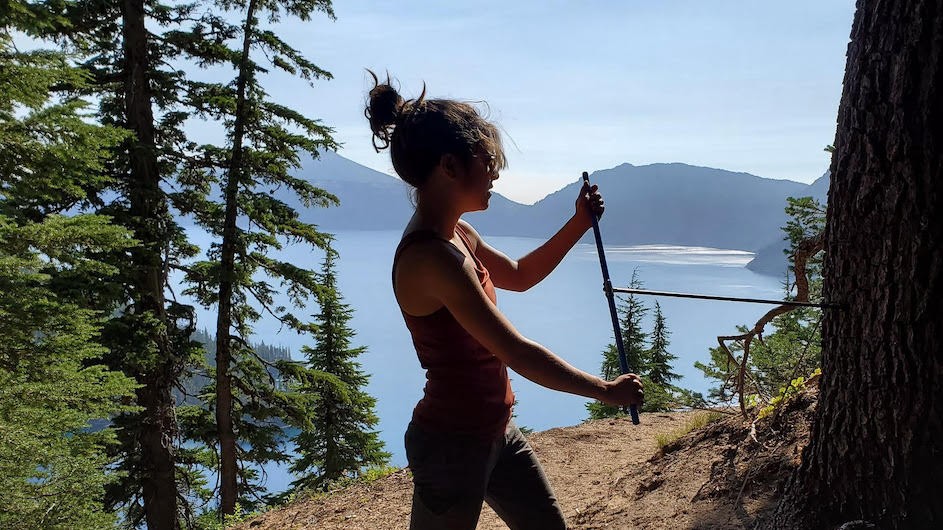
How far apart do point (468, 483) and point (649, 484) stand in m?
2.46

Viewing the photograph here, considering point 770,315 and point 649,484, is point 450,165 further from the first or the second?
point 649,484

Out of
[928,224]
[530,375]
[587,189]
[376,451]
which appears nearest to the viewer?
[530,375]

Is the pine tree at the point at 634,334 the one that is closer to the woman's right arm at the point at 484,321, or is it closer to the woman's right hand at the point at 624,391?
the woman's right hand at the point at 624,391

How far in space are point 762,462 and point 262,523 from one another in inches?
179

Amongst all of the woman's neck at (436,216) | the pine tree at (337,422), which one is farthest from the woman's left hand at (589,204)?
the pine tree at (337,422)

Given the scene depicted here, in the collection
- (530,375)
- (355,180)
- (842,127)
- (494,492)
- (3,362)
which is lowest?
(3,362)

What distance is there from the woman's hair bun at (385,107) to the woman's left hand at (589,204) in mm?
942

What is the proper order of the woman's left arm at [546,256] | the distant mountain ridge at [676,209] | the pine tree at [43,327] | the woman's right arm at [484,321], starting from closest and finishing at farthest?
the woman's right arm at [484,321], the woman's left arm at [546,256], the pine tree at [43,327], the distant mountain ridge at [676,209]

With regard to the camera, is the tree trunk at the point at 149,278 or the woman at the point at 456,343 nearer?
the woman at the point at 456,343

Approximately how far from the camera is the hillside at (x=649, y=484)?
286 cm

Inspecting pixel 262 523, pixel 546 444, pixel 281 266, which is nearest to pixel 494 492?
pixel 262 523

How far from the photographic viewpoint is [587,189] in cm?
242

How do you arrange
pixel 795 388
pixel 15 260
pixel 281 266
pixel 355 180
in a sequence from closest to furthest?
1. pixel 795 388
2. pixel 15 260
3. pixel 281 266
4. pixel 355 180

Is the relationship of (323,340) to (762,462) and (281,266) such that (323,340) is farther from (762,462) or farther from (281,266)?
(762,462)
